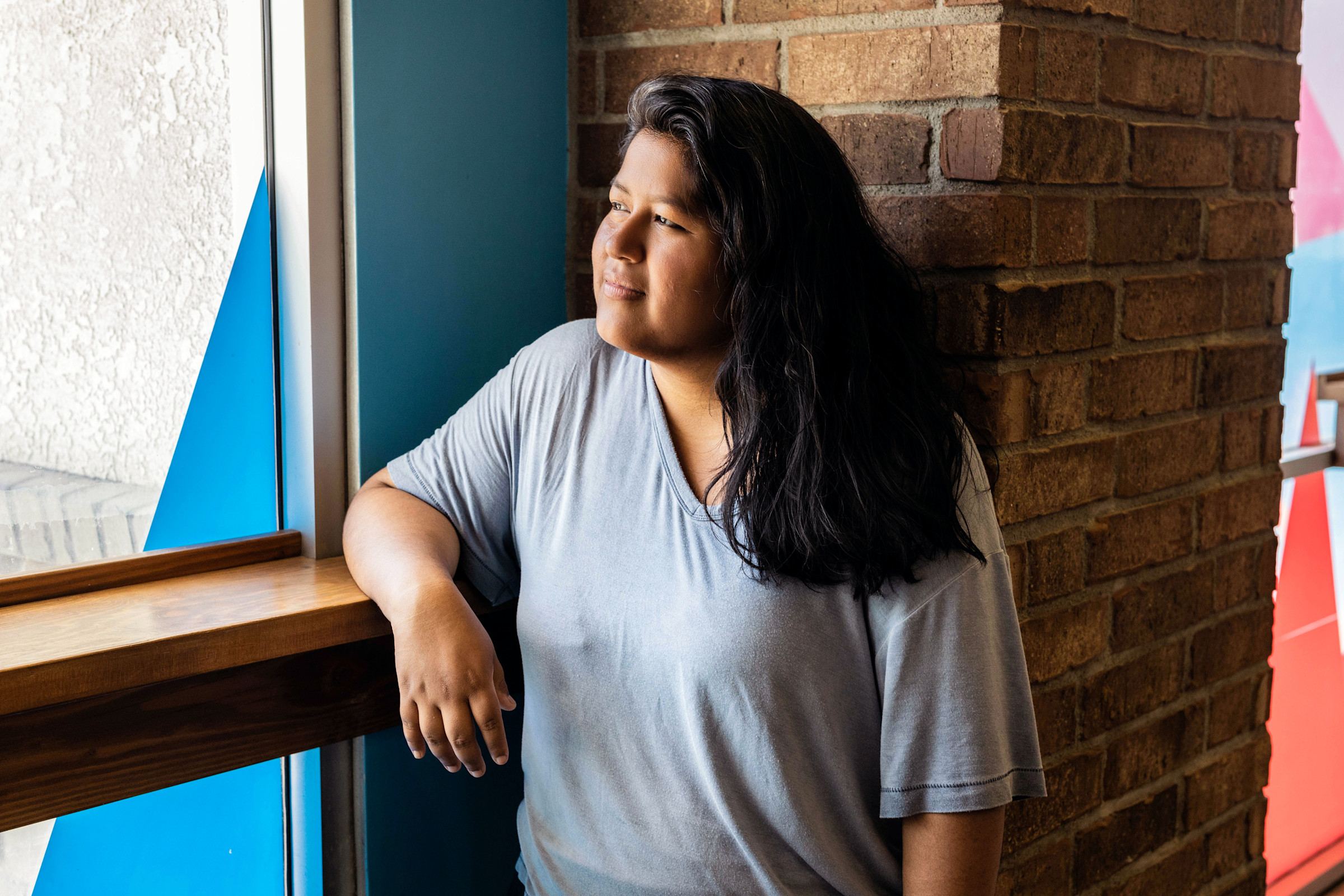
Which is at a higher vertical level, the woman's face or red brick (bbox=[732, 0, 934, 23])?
red brick (bbox=[732, 0, 934, 23])

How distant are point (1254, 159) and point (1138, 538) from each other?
2.06 ft

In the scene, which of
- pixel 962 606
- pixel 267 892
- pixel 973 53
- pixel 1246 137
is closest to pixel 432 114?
pixel 973 53

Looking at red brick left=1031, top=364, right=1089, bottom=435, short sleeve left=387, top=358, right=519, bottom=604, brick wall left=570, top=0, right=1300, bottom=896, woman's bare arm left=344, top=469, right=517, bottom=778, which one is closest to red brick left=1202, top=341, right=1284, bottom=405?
brick wall left=570, top=0, right=1300, bottom=896

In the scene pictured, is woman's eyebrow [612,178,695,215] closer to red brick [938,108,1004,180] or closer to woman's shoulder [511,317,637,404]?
woman's shoulder [511,317,637,404]

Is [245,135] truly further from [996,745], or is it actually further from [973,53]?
[996,745]

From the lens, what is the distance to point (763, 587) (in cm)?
120

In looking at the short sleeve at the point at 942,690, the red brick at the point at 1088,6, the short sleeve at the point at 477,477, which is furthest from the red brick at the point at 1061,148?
the short sleeve at the point at 477,477

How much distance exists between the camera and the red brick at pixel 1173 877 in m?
1.74

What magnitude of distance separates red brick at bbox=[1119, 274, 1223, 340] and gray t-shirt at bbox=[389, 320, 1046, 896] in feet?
1.52

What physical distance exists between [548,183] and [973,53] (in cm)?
64

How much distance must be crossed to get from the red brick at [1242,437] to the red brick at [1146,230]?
30cm

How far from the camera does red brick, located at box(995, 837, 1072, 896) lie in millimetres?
1490

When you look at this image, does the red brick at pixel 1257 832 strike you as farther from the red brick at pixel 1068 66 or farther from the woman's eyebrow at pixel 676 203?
the woman's eyebrow at pixel 676 203

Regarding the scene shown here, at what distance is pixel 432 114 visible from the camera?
154 cm
